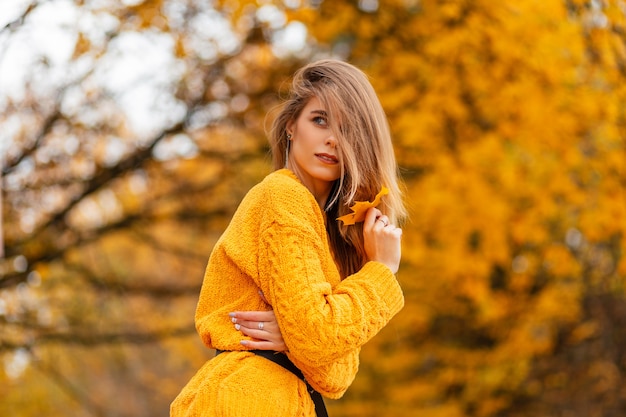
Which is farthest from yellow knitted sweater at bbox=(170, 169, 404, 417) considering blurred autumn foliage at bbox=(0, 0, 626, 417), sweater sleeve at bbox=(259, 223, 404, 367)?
blurred autumn foliage at bbox=(0, 0, 626, 417)

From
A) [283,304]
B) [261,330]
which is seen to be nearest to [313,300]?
[283,304]

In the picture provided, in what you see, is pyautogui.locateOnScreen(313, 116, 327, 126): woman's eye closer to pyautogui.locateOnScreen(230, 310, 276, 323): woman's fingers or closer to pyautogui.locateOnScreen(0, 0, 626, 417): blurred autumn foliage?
pyautogui.locateOnScreen(230, 310, 276, 323): woman's fingers

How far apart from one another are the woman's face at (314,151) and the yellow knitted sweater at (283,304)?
6 centimetres

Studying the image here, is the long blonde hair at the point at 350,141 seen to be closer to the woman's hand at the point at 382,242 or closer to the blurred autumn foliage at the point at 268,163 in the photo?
the woman's hand at the point at 382,242

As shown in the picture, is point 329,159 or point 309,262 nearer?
point 309,262

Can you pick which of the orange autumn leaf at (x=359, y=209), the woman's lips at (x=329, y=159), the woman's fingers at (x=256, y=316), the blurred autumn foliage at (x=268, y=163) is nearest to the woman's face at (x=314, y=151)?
the woman's lips at (x=329, y=159)

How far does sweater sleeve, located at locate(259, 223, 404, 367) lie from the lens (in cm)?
219

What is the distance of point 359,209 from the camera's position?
7.93 ft

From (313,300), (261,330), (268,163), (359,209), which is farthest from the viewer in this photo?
(268,163)

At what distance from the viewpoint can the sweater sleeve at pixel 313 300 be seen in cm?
219

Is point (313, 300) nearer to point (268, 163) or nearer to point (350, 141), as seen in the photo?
point (350, 141)

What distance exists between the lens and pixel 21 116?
6.35m

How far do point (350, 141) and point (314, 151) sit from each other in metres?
0.11

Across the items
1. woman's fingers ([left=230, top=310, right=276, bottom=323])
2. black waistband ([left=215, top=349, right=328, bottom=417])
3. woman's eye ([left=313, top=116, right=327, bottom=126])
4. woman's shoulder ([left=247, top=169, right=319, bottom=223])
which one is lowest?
black waistband ([left=215, top=349, right=328, bottom=417])
